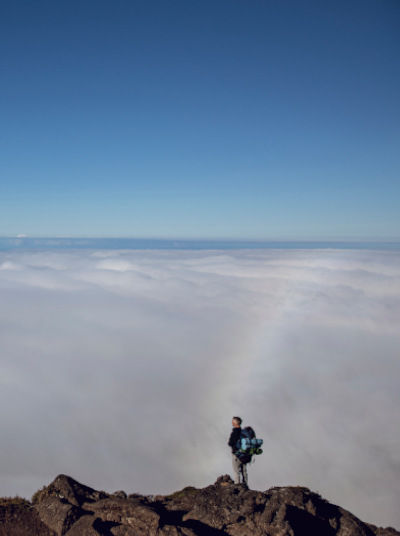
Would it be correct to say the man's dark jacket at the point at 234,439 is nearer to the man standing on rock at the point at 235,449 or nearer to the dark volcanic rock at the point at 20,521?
the man standing on rock at the point at 235,449

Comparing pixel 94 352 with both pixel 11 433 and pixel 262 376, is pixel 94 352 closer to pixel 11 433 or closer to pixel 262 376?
pixel 11 433

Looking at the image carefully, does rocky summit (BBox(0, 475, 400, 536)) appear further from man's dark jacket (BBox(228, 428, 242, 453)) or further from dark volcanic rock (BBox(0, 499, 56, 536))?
man's dark jacket (BBox(228, 428, 242, 453))

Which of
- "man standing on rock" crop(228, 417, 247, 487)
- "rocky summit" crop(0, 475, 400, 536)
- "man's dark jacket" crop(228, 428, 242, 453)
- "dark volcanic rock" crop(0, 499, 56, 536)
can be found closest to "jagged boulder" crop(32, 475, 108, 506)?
"rocky summit" crop(0, 475, 400, 536)

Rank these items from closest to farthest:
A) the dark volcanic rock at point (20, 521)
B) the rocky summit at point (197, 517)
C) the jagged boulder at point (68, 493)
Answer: the rocky summit at point (197, 517) < the dark volcanic rock at point (20, 521) < the jagged boulder at point (68, 493)

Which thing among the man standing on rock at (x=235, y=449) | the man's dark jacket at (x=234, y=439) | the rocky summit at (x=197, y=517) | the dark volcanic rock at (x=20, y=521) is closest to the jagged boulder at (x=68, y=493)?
the rocky summit at (x=197, y=517)

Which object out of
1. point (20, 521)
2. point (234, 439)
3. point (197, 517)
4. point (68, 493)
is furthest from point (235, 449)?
point (20, 521)

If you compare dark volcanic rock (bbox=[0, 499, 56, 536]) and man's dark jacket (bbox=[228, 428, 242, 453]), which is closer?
dark volcanic rock (bbox=[0, 499, 56, 536])
